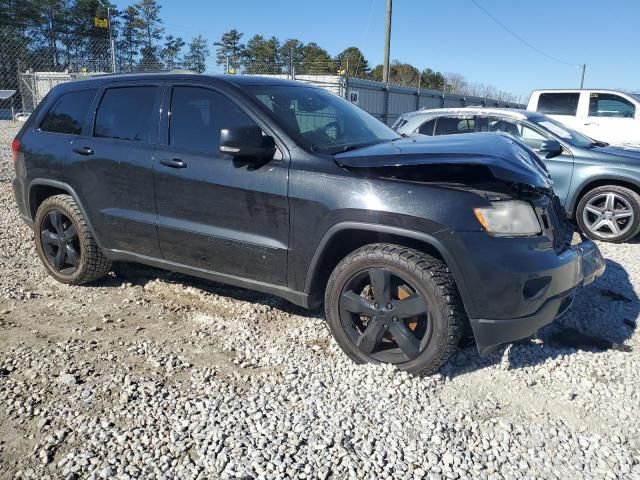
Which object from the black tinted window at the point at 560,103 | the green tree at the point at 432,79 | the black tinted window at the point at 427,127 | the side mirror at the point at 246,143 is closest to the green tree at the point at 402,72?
the green tree at the point at 432,79

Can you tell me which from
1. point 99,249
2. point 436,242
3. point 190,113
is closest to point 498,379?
point 436,242

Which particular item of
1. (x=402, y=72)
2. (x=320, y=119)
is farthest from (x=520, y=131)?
(x=402, y=72)

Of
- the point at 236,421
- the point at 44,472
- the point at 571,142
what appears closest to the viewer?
the point at 44,472

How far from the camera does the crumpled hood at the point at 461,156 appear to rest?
9.45 feet

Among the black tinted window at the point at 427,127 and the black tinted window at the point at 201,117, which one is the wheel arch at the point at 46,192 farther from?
the black tinted window at the point at 427,127

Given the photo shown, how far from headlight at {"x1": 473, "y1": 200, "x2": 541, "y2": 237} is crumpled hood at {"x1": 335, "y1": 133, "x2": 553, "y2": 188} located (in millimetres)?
141

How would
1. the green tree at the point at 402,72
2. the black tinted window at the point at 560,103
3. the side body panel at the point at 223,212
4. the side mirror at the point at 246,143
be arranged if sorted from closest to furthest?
1. the side mirror at the point at 246,143
2. the side body panel at the point at 223,212
3. the black tinted window at the point at 560,103
4. the green tree at the point at 402,72

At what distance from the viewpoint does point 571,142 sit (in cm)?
675

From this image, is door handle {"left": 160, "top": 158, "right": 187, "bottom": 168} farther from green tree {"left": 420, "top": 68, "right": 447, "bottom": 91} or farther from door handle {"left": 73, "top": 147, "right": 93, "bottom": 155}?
green tree {"left": 420, "top": 68, "right": 447, "bottom": 91}

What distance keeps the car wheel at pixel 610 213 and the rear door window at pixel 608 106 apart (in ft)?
20.7

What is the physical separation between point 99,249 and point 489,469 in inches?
138

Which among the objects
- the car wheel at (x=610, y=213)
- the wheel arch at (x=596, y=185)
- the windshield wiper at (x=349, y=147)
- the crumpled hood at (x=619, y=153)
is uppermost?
the windshield wiper at (x=349, y=147)

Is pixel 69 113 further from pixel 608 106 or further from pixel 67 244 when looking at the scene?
pixel 608 106

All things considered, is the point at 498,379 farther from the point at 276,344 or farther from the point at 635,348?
the point at 276,344
